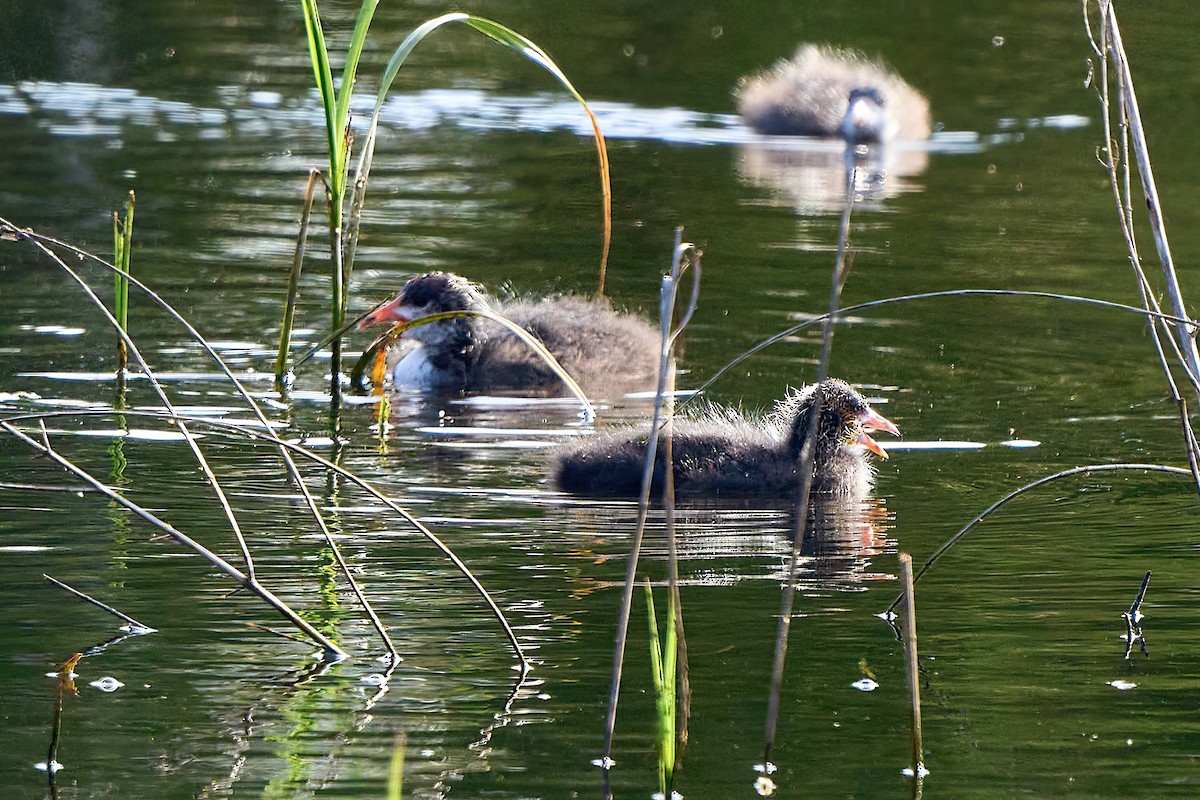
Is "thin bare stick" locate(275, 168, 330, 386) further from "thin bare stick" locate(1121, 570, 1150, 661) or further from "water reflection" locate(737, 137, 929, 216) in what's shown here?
"water reflection" locate(737, 137, 929, 216)

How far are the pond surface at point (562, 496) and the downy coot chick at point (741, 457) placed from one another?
0.14 metres

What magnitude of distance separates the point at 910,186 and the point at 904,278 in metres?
3.34

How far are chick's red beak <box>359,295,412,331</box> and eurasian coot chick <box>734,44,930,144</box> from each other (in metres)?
6.94

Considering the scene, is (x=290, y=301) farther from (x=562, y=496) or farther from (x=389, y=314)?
(x=562, y=496)

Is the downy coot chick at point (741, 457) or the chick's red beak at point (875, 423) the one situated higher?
the chick's red beak at point (875, 423)

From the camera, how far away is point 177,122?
45.4 feet

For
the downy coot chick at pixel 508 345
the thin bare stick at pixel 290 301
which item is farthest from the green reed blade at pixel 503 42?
the downy coot chick at pixel 508 345

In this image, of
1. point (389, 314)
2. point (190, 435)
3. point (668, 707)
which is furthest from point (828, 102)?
point (668, 707)

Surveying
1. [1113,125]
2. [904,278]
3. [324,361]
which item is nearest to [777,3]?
[1113,125]

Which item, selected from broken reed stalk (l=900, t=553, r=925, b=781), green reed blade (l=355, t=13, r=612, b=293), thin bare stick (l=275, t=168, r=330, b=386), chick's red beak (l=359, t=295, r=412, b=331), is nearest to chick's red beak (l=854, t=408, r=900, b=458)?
green reed blade (l=355, t=13, r=612, b=293)

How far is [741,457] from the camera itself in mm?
6695

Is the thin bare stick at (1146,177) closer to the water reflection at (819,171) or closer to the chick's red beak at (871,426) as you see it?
the chick's red beak at (871,426)

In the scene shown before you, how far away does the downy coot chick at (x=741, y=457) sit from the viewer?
6.50 meters

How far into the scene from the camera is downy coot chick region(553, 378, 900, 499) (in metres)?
6.50
